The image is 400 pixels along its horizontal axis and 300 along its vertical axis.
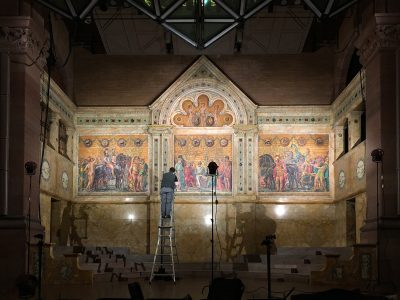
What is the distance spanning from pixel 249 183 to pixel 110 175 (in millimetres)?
5472

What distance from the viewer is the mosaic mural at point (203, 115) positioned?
24.1m

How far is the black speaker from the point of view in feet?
30.1

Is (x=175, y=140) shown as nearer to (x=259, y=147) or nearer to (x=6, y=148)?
(x=259, y=147)

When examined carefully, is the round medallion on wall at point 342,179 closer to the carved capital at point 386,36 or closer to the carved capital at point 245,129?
the carved capital at point 245,129

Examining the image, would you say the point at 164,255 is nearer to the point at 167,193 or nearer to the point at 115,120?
the point at 167,193

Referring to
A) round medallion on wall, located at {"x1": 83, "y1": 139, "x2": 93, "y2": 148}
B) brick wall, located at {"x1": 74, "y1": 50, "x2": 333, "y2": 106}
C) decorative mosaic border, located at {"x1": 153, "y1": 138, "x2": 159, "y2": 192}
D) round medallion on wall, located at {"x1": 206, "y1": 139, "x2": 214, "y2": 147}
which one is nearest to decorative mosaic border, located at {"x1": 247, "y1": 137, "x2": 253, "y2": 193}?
round medallion on wall, located at {"x1": 206, "y1": 139, "x2": 214, "y2": 147}

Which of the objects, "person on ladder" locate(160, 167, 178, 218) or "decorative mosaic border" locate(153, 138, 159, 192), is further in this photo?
"decorative mosaic border" locate(153, 138, 159, 192)

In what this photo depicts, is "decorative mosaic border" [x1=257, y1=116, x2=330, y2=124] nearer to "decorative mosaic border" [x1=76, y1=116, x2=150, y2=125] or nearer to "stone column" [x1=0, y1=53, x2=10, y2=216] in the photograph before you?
"decorative mosaic border" [x1=76, y1=116, x2=150, y2=125]

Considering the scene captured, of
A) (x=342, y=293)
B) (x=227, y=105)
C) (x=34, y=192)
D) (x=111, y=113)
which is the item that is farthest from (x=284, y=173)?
(x=342, y=293)

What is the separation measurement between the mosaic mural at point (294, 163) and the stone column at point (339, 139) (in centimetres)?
46

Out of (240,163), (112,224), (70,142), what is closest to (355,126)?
(240,163)

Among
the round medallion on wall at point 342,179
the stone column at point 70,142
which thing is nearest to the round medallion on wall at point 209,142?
the round medallion on wall at point 342,179

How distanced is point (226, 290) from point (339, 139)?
49.7 feet

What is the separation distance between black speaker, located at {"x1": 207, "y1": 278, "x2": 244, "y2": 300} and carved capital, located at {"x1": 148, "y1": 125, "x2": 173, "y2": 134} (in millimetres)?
14595
